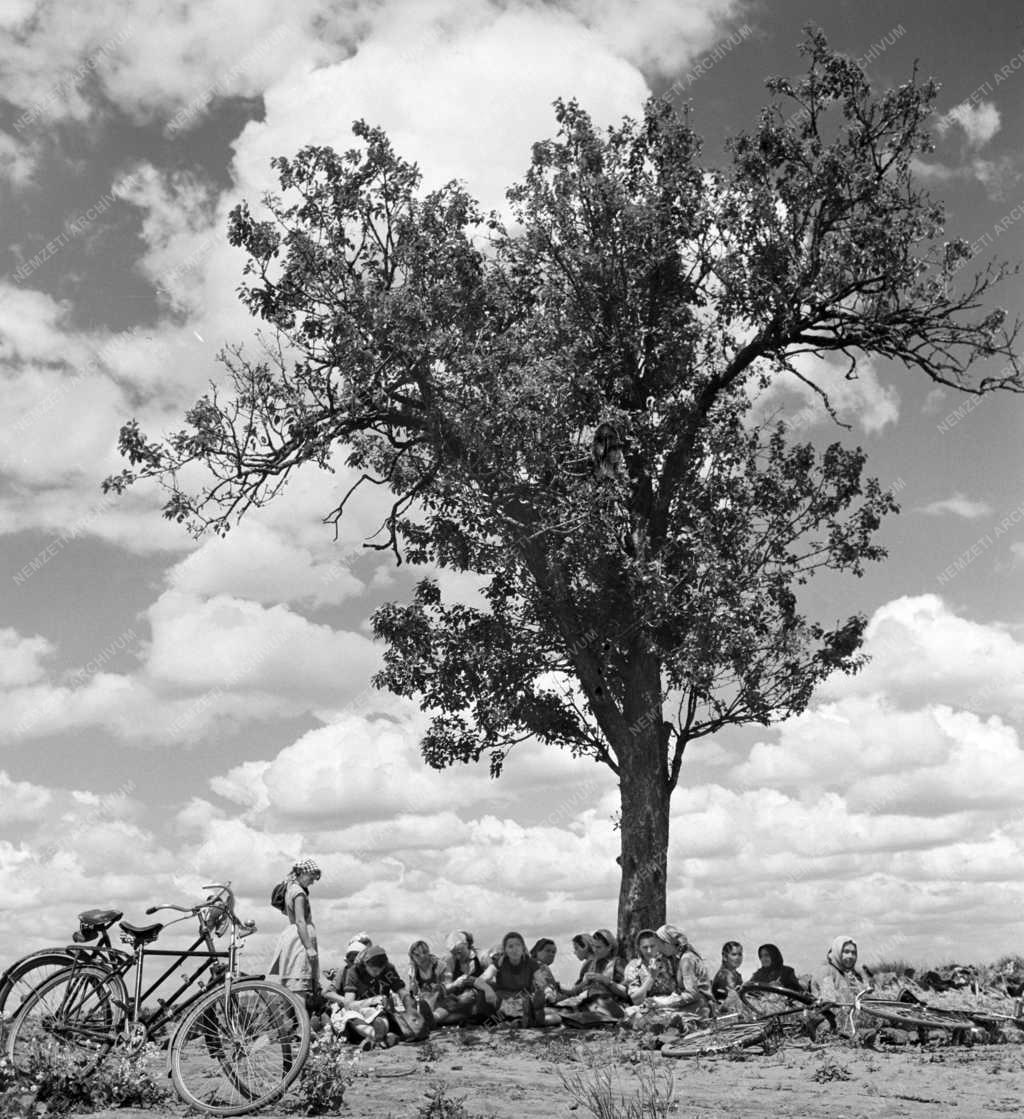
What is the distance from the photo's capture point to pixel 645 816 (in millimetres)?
19828

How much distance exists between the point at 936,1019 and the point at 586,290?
515 inches

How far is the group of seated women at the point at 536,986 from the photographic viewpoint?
1478cm

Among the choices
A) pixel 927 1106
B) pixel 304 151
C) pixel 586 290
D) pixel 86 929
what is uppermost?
pixel 304 151

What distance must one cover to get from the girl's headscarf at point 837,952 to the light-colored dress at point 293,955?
6.46 metres

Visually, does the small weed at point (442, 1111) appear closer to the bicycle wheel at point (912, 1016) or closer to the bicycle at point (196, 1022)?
the bicycle at point (196, 1022)

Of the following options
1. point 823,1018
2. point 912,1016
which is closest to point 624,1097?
point 823,1018

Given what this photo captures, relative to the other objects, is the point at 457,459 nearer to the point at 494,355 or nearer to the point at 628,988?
the point at 494,355

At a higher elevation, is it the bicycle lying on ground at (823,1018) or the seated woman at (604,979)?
the seated woman at (604,979)

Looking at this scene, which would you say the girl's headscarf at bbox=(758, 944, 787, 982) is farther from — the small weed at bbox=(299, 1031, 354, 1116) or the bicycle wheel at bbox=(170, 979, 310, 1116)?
the bicycle wheel at bbox=(170, 979, 310, 1116)

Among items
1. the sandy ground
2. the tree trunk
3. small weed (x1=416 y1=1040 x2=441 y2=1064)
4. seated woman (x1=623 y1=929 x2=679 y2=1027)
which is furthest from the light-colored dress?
the tree trunk

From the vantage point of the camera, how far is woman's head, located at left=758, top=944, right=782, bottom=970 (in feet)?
52.0

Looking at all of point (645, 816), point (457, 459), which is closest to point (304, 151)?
point (457, 459)

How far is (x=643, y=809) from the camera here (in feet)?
65.2

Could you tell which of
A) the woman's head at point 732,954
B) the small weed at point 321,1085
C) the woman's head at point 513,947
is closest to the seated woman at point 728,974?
the woman's head at point 732,954
